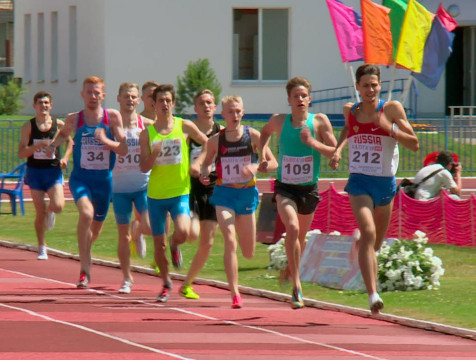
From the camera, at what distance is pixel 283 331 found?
36.8 ft

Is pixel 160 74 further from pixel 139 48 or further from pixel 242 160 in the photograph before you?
pixel 242 160

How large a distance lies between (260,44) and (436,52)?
7.98m

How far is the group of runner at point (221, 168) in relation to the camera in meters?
12.1

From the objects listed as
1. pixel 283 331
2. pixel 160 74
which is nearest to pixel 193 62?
pixel 160 74

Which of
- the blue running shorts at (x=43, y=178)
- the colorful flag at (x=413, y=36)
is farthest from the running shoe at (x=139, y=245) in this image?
the colorful flag at (x=413, y=36)

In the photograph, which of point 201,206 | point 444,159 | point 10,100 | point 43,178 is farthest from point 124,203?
point 10,100

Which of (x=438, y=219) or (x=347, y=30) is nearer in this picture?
(x=438, y=219)

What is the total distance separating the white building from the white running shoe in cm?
2460

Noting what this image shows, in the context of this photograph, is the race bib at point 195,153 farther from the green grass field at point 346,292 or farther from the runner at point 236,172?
the green grass field at point 346,292

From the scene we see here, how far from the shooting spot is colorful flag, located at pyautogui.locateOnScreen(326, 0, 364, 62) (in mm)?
34062

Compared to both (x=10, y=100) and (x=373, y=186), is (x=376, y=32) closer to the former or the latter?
(x=10, y=100)

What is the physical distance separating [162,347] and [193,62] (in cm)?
2823

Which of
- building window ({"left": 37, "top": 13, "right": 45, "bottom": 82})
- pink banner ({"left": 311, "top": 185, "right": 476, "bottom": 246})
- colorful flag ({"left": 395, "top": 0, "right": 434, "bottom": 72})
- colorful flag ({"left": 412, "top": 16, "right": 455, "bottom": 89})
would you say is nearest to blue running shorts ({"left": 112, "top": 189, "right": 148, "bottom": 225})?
pink banner ({"left": 311, "top": 185, "right": 476, "bottom": 246})

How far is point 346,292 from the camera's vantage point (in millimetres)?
13836
